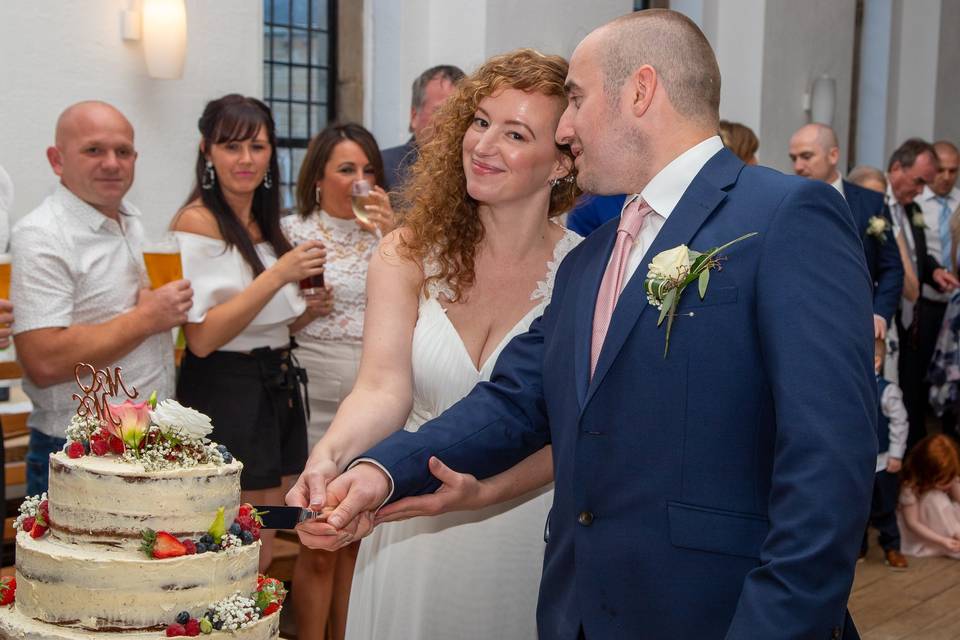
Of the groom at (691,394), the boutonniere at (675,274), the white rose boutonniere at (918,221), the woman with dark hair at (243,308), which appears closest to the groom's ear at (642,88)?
the groom at (691,394)

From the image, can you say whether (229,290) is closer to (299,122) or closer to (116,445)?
(116,445)

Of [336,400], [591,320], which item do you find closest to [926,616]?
[336,400]

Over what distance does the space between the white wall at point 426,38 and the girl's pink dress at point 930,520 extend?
136 inches

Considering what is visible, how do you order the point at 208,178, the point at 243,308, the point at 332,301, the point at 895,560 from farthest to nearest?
the point at 895,560 < the point at 332,301 < the point at 208,178 < the point at 243,308

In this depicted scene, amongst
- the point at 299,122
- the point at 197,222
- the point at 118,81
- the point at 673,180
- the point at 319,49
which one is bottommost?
the point at 197,222

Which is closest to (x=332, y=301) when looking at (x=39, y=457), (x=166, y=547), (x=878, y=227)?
(x=39, y=457)

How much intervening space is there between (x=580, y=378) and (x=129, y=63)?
4.42 m

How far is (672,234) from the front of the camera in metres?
1.94

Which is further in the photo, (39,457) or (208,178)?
(208,178)

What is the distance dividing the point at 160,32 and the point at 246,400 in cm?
247

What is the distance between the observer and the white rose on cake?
204cm

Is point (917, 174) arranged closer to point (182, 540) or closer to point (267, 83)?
point (267, 83)

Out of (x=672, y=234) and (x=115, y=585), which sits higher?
(x=672, y=234)

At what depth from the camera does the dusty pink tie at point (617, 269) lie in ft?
6.70
